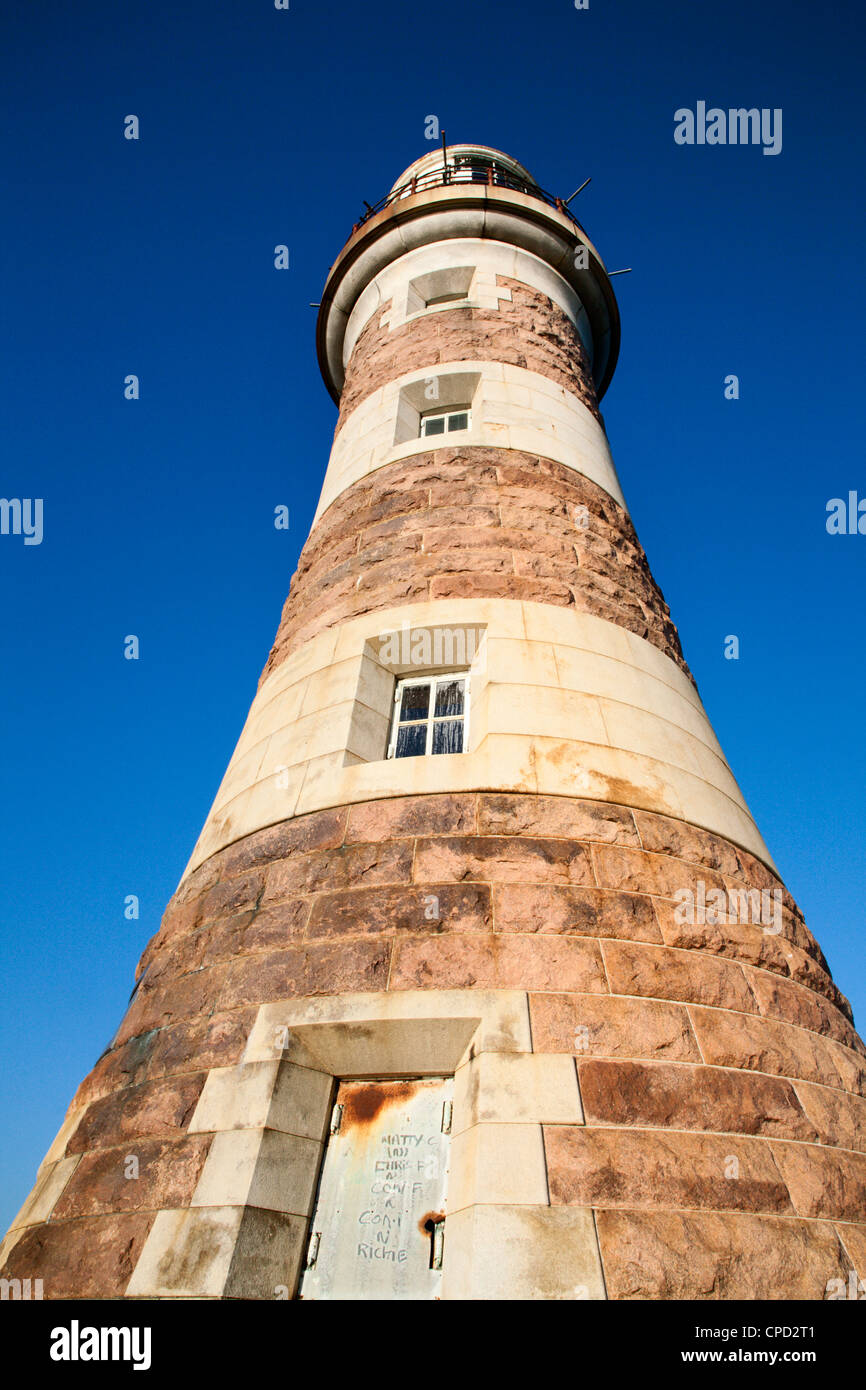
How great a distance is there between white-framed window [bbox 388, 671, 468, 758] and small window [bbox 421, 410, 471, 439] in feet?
11.6

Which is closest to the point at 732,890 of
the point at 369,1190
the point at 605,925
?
the point at 605,925

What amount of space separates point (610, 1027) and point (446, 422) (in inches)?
253

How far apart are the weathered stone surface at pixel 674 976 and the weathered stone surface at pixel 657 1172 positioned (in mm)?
636

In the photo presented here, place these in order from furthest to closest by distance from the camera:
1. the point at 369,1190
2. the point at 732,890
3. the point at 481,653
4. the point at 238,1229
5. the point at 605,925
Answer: the point at 481,653
the point at 732,890
the point at 605,925
the point at 369,1190
the point at 238,1229

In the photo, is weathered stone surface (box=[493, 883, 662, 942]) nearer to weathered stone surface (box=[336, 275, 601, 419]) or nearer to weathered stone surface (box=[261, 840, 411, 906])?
weathered stone surface (box=[261, 840, 411, 906])

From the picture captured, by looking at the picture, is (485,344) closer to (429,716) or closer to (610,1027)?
(429,716)

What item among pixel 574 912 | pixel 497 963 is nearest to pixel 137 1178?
pixel 497 963

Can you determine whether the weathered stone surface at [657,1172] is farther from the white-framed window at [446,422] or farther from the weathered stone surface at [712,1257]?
the white-framed window at [446,422]

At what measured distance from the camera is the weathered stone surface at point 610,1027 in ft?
10.6

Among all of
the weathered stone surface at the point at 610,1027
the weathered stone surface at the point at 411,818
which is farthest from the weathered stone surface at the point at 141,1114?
the weathered stone surface at the point at 610,1027

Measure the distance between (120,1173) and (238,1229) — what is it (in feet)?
2.87

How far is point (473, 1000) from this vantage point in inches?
132
